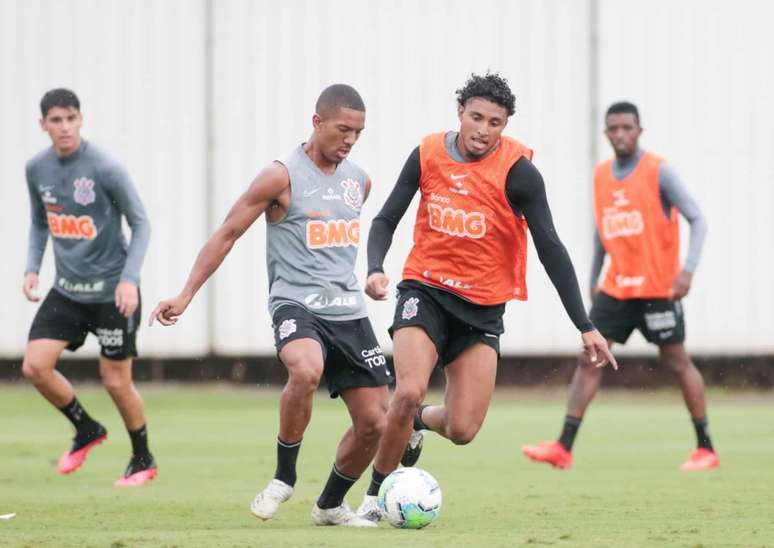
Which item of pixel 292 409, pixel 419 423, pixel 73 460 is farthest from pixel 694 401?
pixel 292 409

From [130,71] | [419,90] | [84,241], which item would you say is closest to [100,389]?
[130,71]

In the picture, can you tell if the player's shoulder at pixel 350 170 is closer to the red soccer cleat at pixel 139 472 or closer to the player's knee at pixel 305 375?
the player's knee at pixel 305 375

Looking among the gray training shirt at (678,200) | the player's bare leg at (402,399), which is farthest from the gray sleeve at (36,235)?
the gray training shirt at (678,200)

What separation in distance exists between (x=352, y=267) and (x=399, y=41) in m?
11.6

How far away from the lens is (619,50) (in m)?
19.2

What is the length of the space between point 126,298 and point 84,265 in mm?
469

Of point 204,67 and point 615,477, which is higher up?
point 204,67

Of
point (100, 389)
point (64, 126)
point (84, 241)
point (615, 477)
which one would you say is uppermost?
point (64, 126)

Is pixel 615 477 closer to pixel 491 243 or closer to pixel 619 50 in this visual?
pixel 491 243

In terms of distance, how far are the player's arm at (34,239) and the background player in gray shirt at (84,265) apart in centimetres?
2

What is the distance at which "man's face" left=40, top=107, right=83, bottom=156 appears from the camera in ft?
32.9

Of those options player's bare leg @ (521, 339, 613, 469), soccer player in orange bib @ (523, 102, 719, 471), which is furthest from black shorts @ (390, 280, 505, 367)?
soccer player in orange bib @ (523, 102, 719, 471)

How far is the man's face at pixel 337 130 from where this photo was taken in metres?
7.87

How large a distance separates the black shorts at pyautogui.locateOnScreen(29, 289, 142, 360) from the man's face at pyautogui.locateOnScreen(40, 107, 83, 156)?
954 millimetres
